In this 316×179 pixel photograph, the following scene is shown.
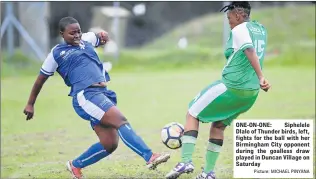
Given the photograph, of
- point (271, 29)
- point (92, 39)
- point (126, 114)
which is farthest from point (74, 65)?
point (271, 29)

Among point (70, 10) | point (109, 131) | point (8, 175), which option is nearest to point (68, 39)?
point (109, 131)

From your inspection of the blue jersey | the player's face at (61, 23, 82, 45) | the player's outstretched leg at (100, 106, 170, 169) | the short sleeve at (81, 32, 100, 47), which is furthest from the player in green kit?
the player's face at (61, 23, 82, 45)

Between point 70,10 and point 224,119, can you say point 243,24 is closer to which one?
point 224,119

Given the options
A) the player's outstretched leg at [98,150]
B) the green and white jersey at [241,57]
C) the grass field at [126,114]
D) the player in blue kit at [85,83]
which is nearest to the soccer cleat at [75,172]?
the player's outstretched leg at [98,150]

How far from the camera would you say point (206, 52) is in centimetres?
1112

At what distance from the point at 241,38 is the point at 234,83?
372 mm

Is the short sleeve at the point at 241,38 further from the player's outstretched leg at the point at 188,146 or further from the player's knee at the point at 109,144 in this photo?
the player's knee at the point at 109,144

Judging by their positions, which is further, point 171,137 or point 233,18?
point 171,137

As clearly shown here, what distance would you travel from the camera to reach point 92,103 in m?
5.41

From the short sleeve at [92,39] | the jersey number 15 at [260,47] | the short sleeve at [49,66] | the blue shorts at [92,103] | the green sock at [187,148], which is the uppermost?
the short sleeve at [92,39]

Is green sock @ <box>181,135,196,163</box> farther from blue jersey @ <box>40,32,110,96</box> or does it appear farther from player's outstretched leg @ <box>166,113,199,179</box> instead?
blue jersey @ <box>40,32,110,96</box>

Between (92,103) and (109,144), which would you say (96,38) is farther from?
(109,144)

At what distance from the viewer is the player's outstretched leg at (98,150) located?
5625 mm

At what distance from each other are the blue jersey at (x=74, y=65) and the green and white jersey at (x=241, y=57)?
102cm
